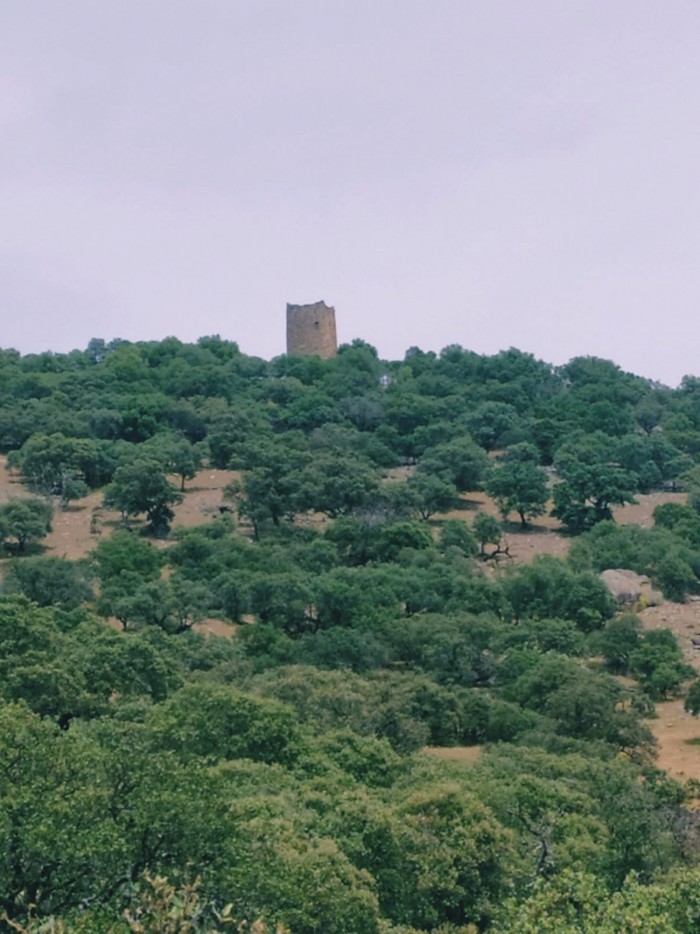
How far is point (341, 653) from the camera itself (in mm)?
37000

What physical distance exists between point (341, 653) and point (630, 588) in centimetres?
1408

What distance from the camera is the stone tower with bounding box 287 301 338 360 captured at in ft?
287

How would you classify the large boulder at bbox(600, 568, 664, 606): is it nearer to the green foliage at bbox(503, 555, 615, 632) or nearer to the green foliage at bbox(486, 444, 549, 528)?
the green foliage at bbox(503, 555, 615, 632)

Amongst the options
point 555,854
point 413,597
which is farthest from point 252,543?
point 555,854

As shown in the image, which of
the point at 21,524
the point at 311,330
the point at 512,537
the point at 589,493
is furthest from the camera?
the point at 311,330

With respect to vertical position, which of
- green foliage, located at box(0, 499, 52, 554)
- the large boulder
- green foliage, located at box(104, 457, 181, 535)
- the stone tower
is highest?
the stone tower

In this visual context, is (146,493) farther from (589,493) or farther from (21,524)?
(589,493)

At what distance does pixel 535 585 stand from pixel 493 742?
1230 cm

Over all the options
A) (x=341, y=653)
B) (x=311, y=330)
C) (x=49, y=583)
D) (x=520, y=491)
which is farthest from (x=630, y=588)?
(x=311, y=330)

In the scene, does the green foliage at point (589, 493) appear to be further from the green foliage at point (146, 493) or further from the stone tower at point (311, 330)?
the stone tower at point (311, 330)

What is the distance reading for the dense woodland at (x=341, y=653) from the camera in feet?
47.0

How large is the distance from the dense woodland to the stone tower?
1.79m

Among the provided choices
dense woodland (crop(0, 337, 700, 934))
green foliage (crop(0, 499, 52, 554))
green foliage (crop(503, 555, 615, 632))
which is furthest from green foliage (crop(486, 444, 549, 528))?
green foliage (crop(0, 499, 52, 554))

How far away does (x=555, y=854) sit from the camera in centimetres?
1861
